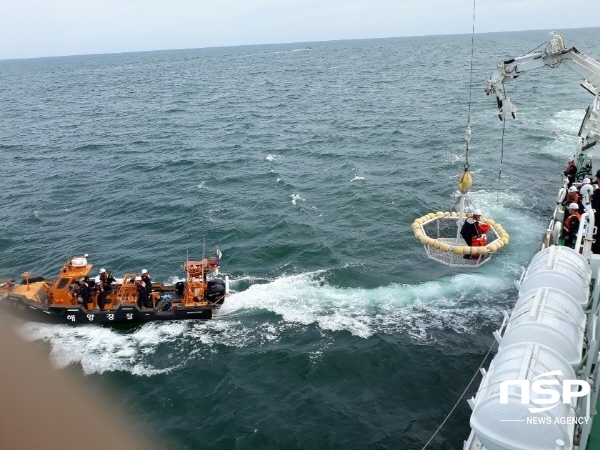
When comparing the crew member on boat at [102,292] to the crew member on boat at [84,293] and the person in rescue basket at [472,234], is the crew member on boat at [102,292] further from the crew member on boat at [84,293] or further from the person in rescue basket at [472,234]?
the person in rescue basket at [472,234]

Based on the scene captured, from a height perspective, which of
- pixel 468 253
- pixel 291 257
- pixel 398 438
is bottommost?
pixel 398 438

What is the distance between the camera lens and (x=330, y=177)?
40.0 metres

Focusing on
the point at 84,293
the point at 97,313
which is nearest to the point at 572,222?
the point at 97,313

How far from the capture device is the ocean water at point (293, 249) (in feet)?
57.4

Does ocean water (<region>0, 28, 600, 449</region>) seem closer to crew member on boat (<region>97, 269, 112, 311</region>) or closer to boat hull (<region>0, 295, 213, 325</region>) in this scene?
boat hull (<region>0, 295, 213, 325</region>)

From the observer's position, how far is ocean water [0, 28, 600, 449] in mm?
17484

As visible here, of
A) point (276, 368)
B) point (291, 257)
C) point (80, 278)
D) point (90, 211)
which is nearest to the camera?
point (276, 368)

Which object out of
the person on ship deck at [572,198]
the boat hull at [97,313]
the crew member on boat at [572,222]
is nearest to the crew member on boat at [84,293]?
the boat hull at [97,313]

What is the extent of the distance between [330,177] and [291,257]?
46.2 ft

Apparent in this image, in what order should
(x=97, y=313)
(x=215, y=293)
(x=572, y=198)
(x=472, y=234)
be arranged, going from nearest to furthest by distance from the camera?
(x=472, y=234) → (x=572, y=198) → (x=97, y=313) → (x=215, y=293)

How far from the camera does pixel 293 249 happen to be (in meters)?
28.3

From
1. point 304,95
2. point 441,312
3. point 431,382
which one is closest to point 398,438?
point 431,382

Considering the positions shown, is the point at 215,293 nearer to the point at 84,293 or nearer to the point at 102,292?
the point at 102,292

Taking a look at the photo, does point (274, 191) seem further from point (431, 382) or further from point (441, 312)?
point (431, 382)
